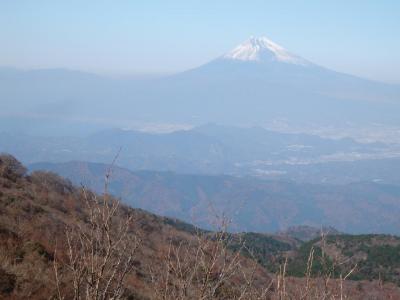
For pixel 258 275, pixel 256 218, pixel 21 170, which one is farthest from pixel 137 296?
pixel 256 218

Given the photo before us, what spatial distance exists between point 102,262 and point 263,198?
153686mm

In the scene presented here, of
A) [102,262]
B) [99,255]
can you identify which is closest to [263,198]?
[99,255]

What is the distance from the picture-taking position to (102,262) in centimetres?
371

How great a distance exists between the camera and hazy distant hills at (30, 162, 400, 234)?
138 m

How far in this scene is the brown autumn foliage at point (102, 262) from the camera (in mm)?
3977

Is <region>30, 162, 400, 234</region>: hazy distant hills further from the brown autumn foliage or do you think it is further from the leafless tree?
the leafless tree

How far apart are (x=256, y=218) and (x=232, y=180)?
35701 millimetres

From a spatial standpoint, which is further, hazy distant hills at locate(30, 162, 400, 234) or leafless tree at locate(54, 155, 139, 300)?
hazy distant hills at locate(30, 162, 400, 234)

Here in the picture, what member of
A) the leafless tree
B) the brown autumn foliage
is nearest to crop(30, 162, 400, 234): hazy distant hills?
the brown autumn foliage

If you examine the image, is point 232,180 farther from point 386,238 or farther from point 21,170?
point 21,170

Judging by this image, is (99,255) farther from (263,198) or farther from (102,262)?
(263,198)

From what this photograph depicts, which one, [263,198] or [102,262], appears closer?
[102,262]

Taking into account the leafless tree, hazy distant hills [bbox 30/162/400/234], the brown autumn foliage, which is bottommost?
hazy distant hills [bbox 30/162/400/234]

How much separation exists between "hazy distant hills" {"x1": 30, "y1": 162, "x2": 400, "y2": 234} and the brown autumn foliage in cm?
10982
